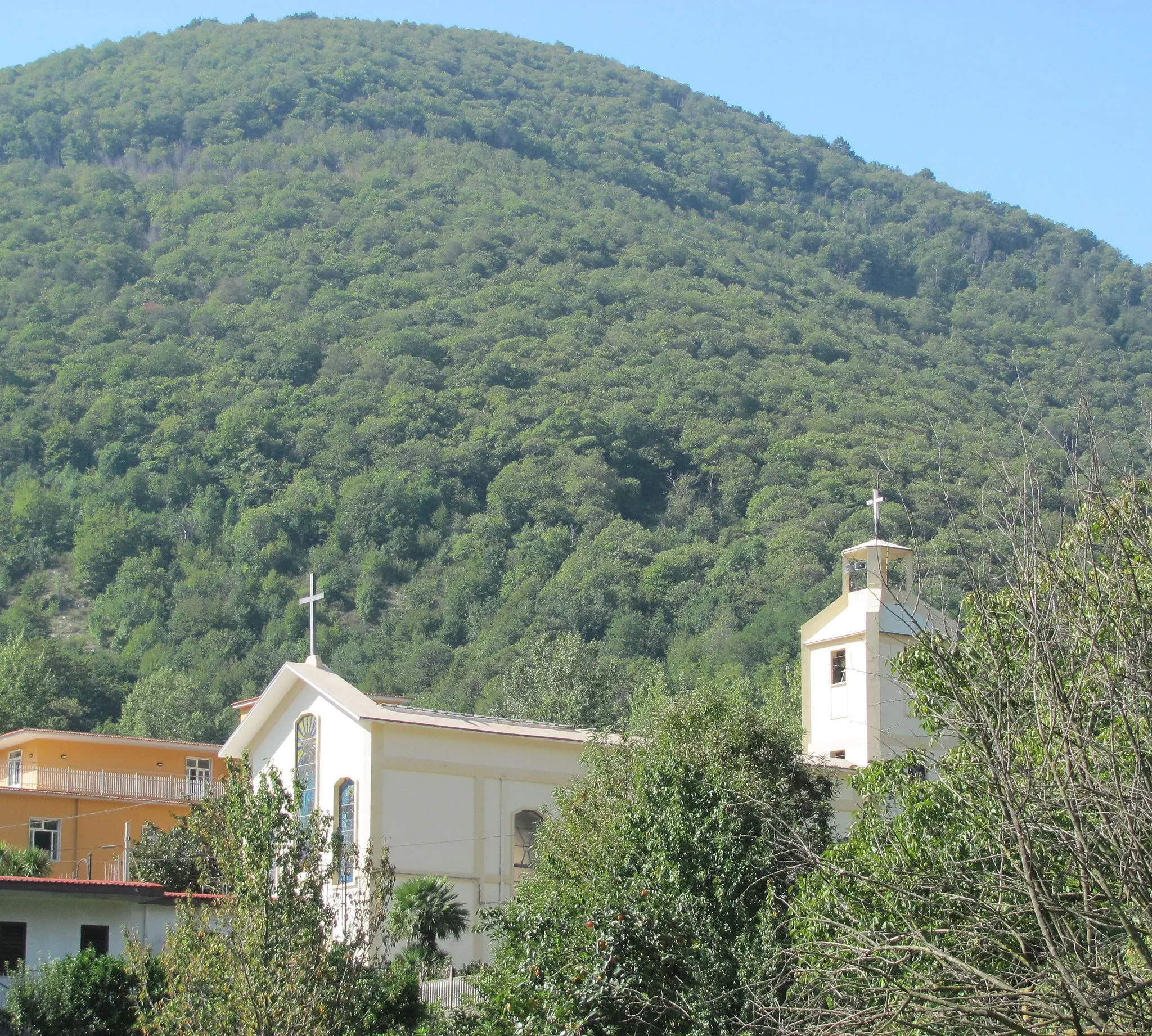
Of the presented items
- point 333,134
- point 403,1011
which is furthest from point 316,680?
point 333,134

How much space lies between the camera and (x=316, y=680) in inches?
1453

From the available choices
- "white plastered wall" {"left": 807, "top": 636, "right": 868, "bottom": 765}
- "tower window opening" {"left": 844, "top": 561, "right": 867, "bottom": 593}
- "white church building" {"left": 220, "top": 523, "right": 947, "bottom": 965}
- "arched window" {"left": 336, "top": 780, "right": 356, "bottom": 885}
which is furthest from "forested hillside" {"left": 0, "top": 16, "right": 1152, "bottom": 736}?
"arched window" {"left": 336, "top": 780, "right": 356, "bottom": 885}

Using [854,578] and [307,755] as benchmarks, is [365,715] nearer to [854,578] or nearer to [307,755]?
[307,755]

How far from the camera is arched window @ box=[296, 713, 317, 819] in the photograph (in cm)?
3622

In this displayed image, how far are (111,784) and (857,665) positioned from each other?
23.2m

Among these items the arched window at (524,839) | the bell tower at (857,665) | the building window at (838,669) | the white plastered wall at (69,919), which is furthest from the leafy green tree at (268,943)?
the building window at (838,669)

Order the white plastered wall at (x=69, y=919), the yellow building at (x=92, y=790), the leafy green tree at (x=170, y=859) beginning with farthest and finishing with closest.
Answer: the yellow building at (x=92, y=790) → the leafy green tree at (x=170, y=859) → the white plastered wall at (x=69, y=919)

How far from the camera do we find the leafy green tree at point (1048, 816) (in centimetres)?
1127

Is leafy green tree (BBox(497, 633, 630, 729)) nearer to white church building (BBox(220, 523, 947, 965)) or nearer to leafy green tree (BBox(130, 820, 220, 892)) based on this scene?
leafy green tree (BBox(130, 820, 220, 892))

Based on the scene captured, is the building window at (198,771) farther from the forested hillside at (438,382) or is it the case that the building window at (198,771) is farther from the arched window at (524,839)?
the forested hillside at (438,382)

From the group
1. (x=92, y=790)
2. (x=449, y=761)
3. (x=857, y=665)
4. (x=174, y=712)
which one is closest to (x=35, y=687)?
(x=174, y=712)

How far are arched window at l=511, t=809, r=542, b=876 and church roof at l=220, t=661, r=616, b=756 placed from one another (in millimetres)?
1665

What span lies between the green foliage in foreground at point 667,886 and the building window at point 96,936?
8.45 m

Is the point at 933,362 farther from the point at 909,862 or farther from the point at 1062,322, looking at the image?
the point at 909,862
